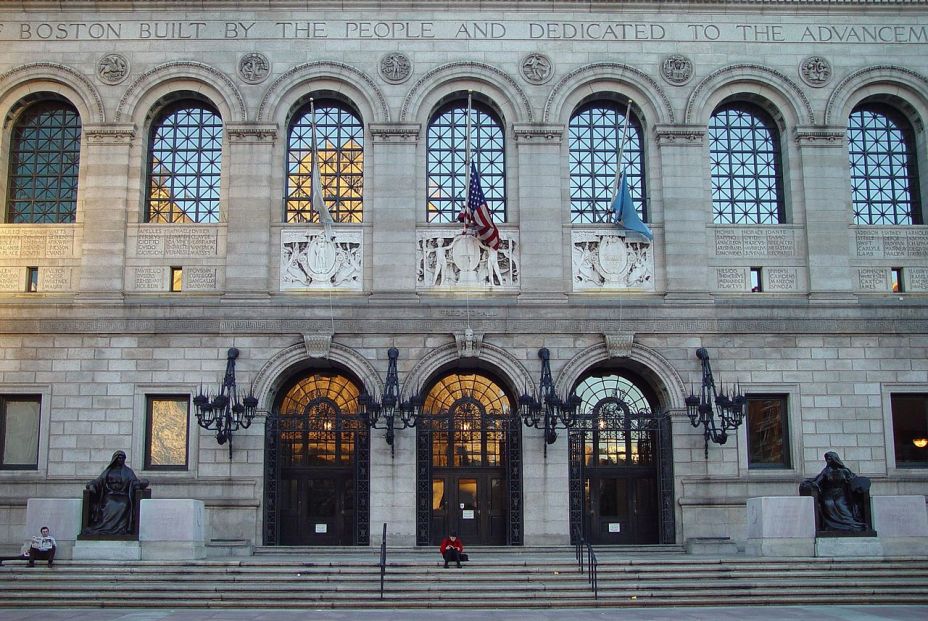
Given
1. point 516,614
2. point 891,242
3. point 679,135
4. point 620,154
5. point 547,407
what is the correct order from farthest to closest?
1. point 679,135
2. point 891,242
3. point 620,154
4. point 547,407
5. point 516,614

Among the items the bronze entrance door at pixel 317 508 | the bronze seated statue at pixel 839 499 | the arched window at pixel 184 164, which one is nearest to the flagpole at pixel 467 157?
the arched window at pixel 184 164

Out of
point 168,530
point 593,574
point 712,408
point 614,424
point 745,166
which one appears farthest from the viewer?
point 745,166

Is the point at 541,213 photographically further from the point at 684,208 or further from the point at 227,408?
the point at 227,408

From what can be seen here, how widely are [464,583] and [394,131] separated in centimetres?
1354

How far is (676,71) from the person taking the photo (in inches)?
1243

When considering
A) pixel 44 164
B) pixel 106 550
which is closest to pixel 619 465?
pixel 106 550

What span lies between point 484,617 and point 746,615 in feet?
17.1

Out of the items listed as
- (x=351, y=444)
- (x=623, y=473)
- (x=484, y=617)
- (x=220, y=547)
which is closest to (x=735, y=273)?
(x=623, y=473)

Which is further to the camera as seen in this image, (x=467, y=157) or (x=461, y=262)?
(x=461, y=262)

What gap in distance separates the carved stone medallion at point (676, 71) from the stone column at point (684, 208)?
1.50 m

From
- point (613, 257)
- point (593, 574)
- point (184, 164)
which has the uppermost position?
point (184, 164)

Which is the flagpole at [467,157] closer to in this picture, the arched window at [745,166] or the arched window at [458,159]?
the arched window at [458,159]

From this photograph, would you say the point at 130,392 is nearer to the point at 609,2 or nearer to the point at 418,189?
the point at 418,189

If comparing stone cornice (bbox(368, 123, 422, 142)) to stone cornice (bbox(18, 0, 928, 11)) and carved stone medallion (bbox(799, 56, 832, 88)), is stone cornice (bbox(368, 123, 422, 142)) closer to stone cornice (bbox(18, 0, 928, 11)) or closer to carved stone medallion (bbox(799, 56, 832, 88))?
stone cornice (bbox(18, 0, 928, 11))
